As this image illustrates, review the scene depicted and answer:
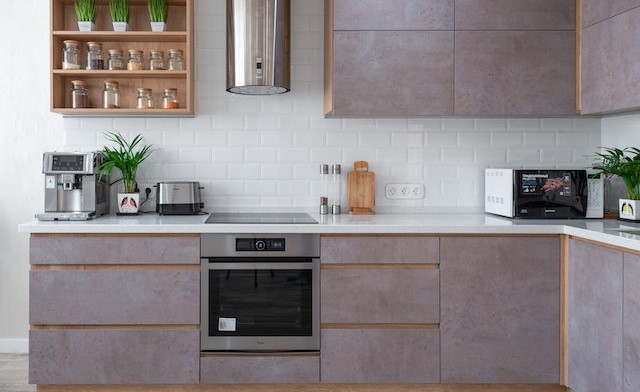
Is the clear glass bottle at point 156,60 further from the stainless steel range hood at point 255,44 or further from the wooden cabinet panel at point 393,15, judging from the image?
the wooden cabinet panel at point 393,15

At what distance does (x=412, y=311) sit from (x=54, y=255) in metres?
1.68

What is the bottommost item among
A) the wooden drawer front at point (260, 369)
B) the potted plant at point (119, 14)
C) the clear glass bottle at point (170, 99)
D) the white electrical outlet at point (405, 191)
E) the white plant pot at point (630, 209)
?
the wooden drawer front at point (260, 369)

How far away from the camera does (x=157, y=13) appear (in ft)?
11.1

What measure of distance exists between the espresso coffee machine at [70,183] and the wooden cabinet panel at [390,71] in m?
1.28

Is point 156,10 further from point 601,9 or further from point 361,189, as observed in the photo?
point 601,9

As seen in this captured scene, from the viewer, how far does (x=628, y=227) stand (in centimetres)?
286

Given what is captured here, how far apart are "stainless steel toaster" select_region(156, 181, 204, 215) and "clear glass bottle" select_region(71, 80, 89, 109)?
1.95 ft

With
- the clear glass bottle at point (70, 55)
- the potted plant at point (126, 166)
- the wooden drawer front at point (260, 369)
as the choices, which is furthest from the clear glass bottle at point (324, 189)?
the clear glass bottle at point (70, 55)

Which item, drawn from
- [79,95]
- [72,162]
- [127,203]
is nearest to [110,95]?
[79,95]

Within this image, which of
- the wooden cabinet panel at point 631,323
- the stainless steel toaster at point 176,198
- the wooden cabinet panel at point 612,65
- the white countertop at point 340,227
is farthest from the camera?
the stainless steel toaster at point 176,198

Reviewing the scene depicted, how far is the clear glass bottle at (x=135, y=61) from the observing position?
3.40 meters

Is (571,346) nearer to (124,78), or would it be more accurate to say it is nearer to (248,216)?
(248,216)

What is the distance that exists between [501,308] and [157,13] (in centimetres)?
233

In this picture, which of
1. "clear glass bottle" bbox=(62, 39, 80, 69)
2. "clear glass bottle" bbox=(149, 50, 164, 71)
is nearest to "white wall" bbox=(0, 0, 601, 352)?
"clear glass bottle" bbox=(149, 50, 164, 71)
